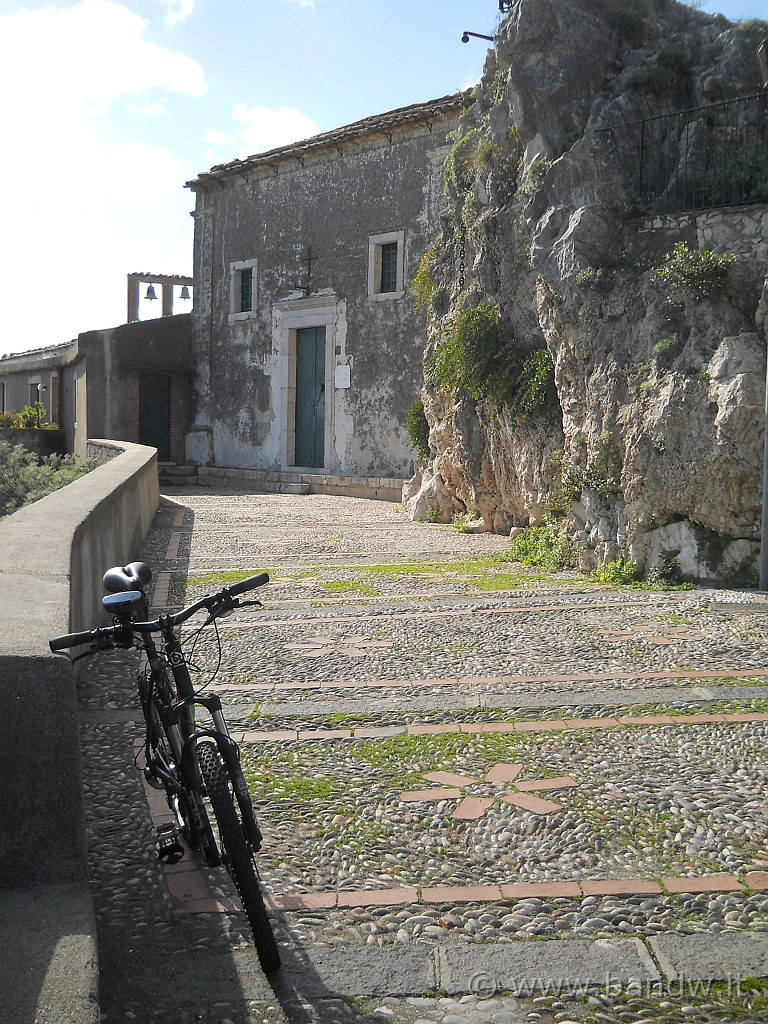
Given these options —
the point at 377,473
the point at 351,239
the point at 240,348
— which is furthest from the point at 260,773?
the point at 240,348

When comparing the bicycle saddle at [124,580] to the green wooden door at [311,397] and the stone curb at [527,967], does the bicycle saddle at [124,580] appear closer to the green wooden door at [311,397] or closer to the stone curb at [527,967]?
the stone curb at [527,967]

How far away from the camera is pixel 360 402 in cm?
2003

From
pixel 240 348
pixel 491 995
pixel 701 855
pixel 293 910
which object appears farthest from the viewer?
pixel 240 348

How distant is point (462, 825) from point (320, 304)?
60.6 ft

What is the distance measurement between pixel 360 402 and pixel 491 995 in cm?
1791

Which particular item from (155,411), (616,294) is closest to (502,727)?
(616,294)

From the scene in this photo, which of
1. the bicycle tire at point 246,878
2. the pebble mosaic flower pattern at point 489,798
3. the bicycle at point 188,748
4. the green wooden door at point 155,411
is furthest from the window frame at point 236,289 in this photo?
the bicycle tire at point 246,878

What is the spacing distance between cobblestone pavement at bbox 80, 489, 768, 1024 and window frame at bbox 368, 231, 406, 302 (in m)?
13.3

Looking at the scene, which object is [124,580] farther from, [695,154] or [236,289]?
[236,289]

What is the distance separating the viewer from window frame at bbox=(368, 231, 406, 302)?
19.1 meters

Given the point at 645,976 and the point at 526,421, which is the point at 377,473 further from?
the point at 645,976

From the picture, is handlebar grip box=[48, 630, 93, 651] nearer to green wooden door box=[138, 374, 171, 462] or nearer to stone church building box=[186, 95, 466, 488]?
stone church building box=[186, 95, 466, 488]

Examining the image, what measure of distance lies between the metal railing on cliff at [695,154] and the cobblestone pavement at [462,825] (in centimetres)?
409

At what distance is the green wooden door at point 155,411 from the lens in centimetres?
2427
